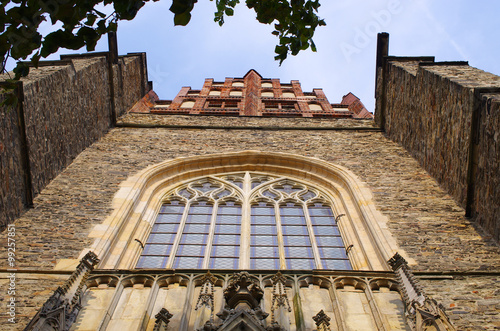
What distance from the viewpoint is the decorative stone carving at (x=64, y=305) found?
5.08m

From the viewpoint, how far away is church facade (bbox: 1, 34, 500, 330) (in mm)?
6008

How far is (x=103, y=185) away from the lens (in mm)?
10062

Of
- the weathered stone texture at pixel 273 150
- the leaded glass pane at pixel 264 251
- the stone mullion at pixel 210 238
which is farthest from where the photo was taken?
the leaded glass pane at pixel 264 251

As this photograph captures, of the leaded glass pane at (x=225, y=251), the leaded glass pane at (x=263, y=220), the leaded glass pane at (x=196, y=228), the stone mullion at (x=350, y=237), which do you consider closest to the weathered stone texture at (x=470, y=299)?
the stone mullion at (x=350, y=237)

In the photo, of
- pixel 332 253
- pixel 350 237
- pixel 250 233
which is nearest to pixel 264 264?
pixel 250 233

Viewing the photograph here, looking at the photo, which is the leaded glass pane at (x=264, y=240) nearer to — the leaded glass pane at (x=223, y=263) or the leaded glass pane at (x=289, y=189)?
the leaded glass pane at (x=223, y=263)

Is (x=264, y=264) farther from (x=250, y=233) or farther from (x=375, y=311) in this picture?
(x=375, y=311)

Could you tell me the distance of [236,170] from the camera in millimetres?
12320

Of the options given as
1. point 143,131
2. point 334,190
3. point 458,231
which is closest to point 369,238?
point 458,231

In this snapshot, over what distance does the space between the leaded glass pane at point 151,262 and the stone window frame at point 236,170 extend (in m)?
0.11

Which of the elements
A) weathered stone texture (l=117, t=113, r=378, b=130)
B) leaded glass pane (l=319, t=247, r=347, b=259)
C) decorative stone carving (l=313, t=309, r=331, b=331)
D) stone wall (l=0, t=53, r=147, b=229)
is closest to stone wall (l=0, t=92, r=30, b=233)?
stone wall (l=0, t=53, r=147, b=229)

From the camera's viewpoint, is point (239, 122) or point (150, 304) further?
point (239, 122)

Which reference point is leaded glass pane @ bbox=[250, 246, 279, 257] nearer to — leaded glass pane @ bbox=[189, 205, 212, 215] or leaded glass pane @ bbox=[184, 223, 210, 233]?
leaded glass pane @ bbox=[184, 223, 210, 233]

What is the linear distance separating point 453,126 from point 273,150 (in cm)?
452
